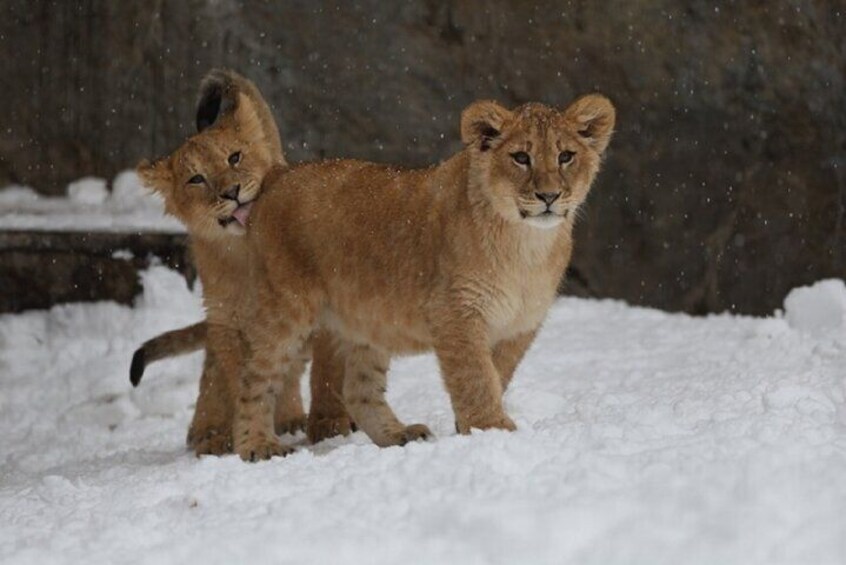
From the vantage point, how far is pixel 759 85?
9.97 metres

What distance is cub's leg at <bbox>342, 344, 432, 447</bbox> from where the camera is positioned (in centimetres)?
700

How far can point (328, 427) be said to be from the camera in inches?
291

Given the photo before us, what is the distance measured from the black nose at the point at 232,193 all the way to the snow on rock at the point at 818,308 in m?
3.53

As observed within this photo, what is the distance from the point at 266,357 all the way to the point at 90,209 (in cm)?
425

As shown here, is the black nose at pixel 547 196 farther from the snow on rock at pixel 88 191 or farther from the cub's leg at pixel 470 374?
the snow on rock at pixel 88 191

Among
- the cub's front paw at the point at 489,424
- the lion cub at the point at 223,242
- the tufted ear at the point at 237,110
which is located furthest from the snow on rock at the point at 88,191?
the cub's front paw at the point at 489,424

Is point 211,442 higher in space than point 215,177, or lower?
lower

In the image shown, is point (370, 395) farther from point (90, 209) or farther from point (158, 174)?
point (90, 209)

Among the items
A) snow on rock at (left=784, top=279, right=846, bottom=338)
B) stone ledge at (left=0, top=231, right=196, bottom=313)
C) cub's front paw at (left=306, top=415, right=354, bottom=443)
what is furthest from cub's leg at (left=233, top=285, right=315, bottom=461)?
snow on rock at (left=784, top=279, right=846, bottom=338)

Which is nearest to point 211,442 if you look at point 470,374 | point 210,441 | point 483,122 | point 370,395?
point 210,441

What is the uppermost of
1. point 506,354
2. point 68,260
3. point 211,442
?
point 506,354

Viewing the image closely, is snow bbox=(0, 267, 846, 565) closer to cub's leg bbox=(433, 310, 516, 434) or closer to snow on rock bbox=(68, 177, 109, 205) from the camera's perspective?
cub's leg bbox=(433, 310, 516, 434)

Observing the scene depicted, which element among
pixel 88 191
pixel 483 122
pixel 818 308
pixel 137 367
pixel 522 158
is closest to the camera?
pixel 522 158

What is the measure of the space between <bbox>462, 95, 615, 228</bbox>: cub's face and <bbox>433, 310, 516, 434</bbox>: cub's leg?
47 cm
